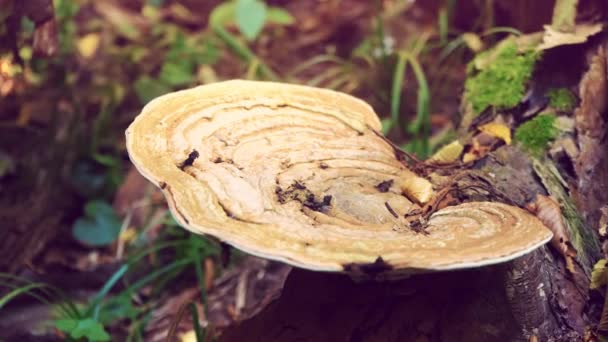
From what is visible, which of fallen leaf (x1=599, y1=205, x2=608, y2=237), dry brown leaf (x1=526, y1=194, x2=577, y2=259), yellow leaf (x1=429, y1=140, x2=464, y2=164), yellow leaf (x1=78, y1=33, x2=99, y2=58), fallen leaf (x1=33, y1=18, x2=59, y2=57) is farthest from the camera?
yellow leaf (x1=78, y1=33, x2=99, y2=58)

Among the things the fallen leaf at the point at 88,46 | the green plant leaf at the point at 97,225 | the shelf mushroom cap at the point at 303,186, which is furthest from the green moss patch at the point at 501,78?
the fallen leaf at the point at 88,46

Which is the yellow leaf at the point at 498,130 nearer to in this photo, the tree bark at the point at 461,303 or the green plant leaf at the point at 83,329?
the tree bark at the point at 461,303

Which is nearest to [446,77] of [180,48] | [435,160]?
[180,48]

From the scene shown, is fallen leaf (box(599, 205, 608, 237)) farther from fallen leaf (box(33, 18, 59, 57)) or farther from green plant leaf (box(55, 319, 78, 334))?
fallen leaf (box(33, 18, 59, 57))

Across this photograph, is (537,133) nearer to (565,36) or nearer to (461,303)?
(565,36)

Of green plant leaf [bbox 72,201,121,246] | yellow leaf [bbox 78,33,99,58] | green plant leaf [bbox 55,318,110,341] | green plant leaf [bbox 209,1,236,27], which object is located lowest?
green plant leaf [bbox 72,201,121,246]

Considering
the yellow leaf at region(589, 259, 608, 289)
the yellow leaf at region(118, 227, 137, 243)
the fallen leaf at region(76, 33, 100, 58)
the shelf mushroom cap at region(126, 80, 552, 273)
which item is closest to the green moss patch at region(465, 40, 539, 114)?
the shelf mushroom cap at region(126, 80, 552, 273)

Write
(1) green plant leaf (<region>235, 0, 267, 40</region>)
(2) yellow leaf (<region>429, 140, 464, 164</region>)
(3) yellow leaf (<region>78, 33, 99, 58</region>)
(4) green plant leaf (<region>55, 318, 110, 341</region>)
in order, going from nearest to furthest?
(2) yellow leaf (<region>429, 140, 464, 164</region>) → (4) green plant leaf (<region>55, 318, 110, 341</region>) → (1) green plant leaf (<region>235, 0, 267, 40</region>) → (3) yellow leaf (<region>78, 33, 99, 58</region>)
